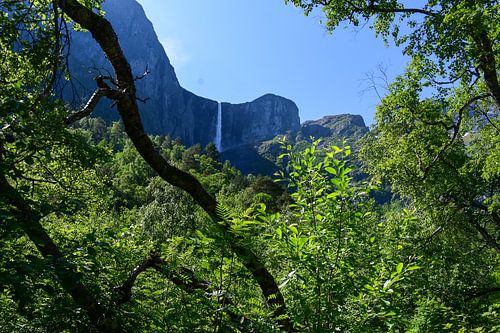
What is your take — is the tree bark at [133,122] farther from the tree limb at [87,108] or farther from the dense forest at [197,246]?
the tree limb at [87,108]

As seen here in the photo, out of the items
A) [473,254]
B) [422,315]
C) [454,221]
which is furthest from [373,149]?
[422,315]

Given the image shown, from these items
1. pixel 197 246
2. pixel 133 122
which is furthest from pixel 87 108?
pixel 197 246

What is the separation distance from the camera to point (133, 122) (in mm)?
4324

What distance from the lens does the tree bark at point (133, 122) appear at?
3959mm

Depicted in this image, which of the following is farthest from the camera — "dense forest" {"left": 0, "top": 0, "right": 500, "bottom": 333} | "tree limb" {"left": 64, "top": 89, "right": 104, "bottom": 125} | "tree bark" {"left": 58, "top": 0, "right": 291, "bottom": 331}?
"tree limb" {"left": 64, "top": 89, "right": 104, "bottom": 125}

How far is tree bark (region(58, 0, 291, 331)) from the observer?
3959 millimetres

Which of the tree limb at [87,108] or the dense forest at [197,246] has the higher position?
the tree limb at [87,108]

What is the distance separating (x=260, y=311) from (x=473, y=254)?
1600 centimetres

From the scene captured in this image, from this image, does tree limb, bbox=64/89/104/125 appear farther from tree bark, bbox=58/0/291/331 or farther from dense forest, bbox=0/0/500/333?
tree bark, bbox=58/0/291/331

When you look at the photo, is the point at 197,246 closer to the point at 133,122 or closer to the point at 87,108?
the point at 133,122

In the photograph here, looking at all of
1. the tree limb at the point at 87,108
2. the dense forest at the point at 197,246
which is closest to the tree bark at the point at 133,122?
the dense forest at the point at 197,246

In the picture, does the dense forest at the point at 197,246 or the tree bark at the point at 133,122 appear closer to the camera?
the dense forest at the point at 197,246

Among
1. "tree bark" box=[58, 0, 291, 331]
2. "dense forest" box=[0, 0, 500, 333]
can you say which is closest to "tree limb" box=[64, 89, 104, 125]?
"dense forest" box=[0, 0, 500, 333]

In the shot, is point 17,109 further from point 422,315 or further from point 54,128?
point 422,315
